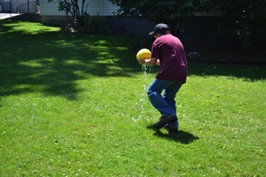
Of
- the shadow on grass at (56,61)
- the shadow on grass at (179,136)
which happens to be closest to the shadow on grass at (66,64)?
the shadow on grass at (56,61)

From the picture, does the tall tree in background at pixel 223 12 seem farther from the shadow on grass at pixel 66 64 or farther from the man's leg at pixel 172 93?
the man's leg at pixel 172 93

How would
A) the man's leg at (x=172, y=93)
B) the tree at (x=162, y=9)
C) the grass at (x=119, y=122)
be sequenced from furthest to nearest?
the tree at (x=162, y=9) → the man's leg at (x=172, y=93) → the grass at (x=119, y=122)

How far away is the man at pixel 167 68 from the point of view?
17.9 ft

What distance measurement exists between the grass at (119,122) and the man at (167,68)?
0.31 metres

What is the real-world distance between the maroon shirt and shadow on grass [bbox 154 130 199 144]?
0.86 metres

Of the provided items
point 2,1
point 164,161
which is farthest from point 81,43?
point 2,1

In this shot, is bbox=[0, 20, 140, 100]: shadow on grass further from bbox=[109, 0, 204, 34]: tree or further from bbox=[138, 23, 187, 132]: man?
bbox=[138, 23, 187, 132]: man

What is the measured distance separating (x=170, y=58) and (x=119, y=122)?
1435 mm

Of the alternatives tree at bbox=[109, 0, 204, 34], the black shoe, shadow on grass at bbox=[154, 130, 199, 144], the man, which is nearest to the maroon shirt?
the man

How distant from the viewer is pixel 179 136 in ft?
18.4

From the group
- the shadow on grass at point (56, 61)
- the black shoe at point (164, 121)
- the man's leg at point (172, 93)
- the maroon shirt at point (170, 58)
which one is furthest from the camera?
the shadow on grass at point (56, 61)

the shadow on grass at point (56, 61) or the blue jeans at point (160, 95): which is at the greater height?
the blue jeans at point (160, 95)

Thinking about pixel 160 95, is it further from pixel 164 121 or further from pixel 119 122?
pixel 119 122

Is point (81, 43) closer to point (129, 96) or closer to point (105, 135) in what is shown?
point (129, 96)
